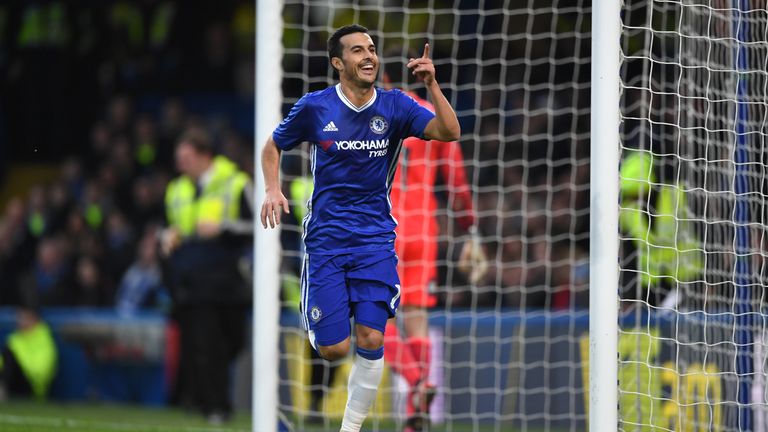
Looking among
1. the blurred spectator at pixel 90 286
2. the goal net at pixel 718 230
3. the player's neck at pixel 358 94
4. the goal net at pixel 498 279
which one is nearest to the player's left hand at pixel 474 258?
the goal net at pixel 498 279

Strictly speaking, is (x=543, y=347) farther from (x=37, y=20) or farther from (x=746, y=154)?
(x=37, y=20)

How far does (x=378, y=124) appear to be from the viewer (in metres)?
6.07

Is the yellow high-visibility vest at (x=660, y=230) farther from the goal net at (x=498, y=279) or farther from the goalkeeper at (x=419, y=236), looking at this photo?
the goalkeeper at (x=419, y=236)

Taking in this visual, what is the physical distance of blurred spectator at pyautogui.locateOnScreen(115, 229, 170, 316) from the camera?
12914 millimetres

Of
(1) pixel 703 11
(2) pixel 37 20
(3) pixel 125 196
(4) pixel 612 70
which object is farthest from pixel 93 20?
(4) pixel 612 70

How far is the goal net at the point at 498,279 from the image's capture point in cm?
923

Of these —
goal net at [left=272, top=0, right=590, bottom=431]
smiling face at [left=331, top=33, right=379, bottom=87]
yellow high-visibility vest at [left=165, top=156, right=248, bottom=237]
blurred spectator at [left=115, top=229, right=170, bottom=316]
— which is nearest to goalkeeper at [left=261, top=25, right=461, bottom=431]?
smiling face at [left=331, top=33, right=379, bottom=87]

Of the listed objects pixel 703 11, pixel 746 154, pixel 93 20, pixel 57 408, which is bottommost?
pixel 57 408

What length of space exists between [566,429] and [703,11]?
3189mm

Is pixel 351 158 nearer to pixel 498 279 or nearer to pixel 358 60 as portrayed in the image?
pixel 358 60

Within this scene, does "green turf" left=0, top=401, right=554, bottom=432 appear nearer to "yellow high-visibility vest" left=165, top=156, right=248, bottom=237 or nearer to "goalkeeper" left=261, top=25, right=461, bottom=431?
"yellow high-visibility vest" left=165, top=156, right=248, bottom=237

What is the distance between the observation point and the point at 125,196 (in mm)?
15117

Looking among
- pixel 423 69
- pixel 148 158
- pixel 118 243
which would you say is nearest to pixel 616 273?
pixel 423 69

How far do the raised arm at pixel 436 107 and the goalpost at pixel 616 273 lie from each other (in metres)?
0.78
